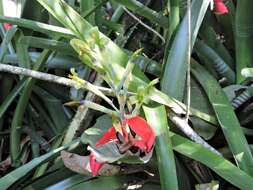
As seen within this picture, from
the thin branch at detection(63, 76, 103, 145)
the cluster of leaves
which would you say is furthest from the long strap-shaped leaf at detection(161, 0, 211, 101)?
the thin branch at detection(63, 76, 103, 145)

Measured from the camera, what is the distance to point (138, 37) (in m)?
0.76

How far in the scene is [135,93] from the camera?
21.5 inches

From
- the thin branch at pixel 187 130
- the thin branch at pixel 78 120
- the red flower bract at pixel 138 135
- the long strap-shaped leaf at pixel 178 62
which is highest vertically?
the long strap-shaped leaf at pixel 178 62

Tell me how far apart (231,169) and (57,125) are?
310 millimetres

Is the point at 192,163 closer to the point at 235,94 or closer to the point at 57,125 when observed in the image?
the point at 235,94

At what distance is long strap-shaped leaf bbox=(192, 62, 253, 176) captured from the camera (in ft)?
1.88

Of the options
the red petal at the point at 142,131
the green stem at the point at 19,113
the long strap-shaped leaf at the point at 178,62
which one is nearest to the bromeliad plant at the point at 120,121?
the red petal at the point at 142,131

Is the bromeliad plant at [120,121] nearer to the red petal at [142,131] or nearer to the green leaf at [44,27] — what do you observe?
the red petal at [142,131]

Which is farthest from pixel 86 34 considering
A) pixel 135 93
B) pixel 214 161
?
pixel 214 161

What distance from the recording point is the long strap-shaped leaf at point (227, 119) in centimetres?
57

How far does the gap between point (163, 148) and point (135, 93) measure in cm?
7

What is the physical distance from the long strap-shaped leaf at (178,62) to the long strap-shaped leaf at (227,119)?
0.05 metres

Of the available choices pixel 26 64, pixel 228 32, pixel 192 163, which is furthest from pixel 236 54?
pixel 26 64

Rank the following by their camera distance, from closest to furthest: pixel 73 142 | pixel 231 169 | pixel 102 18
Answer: pixel 231 169, pixel 73 142, pixel 102 18
